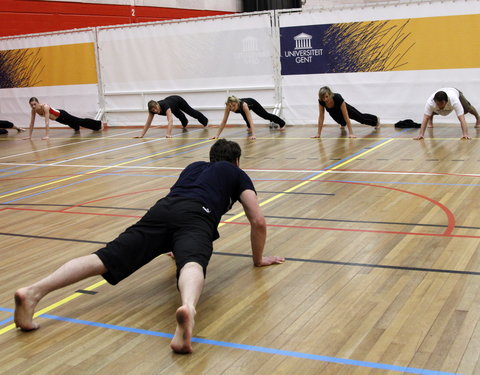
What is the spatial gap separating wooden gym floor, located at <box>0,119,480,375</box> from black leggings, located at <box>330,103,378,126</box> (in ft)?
9.74

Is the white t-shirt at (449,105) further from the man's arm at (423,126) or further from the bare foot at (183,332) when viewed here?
the bare foot at (183,332)

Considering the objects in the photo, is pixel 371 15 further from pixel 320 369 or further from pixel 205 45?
pixel 320 369

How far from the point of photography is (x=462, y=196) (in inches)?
242

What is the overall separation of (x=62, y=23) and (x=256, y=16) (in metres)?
7.87

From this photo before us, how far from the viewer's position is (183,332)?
3.03 m

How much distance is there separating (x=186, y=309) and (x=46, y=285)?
0.94 metres

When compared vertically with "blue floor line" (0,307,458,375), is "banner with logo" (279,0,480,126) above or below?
above

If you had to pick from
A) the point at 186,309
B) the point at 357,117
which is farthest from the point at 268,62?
the point at 186,309

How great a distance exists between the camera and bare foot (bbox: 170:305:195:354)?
118 inches

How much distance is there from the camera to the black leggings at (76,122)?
47.6 feet

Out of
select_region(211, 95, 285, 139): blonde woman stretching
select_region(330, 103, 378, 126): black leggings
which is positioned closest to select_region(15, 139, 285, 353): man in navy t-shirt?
select_region(211, 95, 285, 139): blonde woman stretching

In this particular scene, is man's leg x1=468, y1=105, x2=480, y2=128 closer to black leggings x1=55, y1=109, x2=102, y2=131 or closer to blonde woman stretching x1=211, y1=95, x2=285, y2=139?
blonde woman stretching x1=211, y1=95, x2=285, y2=139

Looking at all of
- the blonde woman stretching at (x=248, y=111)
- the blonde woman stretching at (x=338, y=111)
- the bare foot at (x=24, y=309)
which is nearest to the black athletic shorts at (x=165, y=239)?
the bare foot at (x=24, y=309)

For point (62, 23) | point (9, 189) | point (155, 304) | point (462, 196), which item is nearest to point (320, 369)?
point (155, 304)
